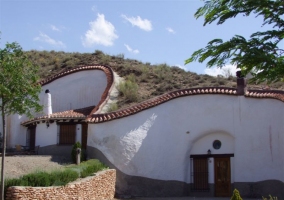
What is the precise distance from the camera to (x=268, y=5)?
25.5 ft

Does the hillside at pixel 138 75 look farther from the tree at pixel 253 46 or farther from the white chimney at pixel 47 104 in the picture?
the tree at pixel 253 46

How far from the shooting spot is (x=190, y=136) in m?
21.8

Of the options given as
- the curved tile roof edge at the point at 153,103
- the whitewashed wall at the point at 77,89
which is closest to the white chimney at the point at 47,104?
the whitewashed wall at the point at 77,89

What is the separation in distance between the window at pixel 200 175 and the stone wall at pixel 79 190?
4.11 metres

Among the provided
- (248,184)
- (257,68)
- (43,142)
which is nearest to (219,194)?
(248,184)

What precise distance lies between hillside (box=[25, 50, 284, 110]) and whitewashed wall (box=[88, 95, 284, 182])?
4.07 metres

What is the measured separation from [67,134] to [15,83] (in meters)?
11.0

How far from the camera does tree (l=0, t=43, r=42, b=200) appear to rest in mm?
13625

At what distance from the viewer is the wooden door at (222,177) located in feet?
70.6

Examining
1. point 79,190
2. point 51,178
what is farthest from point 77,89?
point 51,178

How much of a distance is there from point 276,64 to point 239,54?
646 mm

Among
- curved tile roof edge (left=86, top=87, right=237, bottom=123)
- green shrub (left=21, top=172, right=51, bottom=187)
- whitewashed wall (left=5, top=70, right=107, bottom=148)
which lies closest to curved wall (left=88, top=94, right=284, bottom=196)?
curved tile roof edge (left=86, top=87, right=237, bottom=123)

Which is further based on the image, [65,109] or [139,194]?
[65,109]

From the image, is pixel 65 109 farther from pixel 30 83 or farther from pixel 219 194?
pixel 30 83
